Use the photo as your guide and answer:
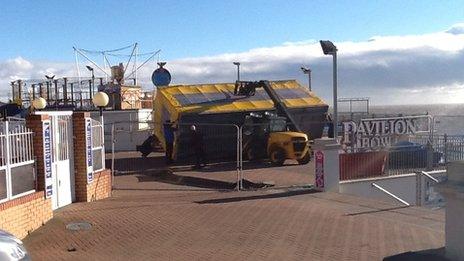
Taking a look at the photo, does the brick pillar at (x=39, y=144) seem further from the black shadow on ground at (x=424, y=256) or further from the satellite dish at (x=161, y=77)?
the satellite dish at (x=161, y=77)

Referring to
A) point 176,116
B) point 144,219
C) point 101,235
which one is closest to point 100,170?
point 144,219

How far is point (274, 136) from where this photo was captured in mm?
24031

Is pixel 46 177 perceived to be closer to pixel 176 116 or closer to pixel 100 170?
pixel 100 170

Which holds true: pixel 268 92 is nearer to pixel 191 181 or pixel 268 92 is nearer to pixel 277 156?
pixel 277 156

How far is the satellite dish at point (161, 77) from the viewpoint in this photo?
33.4 meters

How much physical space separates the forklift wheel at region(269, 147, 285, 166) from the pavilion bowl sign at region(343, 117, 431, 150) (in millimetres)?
5131

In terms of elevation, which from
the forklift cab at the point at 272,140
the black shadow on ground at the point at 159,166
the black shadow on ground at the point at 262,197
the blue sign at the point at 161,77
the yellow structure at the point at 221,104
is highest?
the blue sign at the point at 161,77

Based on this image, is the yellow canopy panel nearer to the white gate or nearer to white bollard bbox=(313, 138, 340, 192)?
white bollard bbox=(313, 138, 340, 192)

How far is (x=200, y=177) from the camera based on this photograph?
2041 centimetres

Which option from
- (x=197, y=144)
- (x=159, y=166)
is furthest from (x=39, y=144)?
(x=159, y=166)

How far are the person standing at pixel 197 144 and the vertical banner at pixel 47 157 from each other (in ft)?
36.7

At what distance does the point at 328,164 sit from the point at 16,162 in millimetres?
8300

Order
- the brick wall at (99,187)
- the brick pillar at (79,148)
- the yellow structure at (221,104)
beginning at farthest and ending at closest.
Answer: the yellow structure at (221,104)
the brick wall at (99,187)
the brick pillar at (79,148)

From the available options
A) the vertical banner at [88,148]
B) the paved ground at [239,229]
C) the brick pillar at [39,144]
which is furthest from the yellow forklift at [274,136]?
the brick pillar at [39,144]
